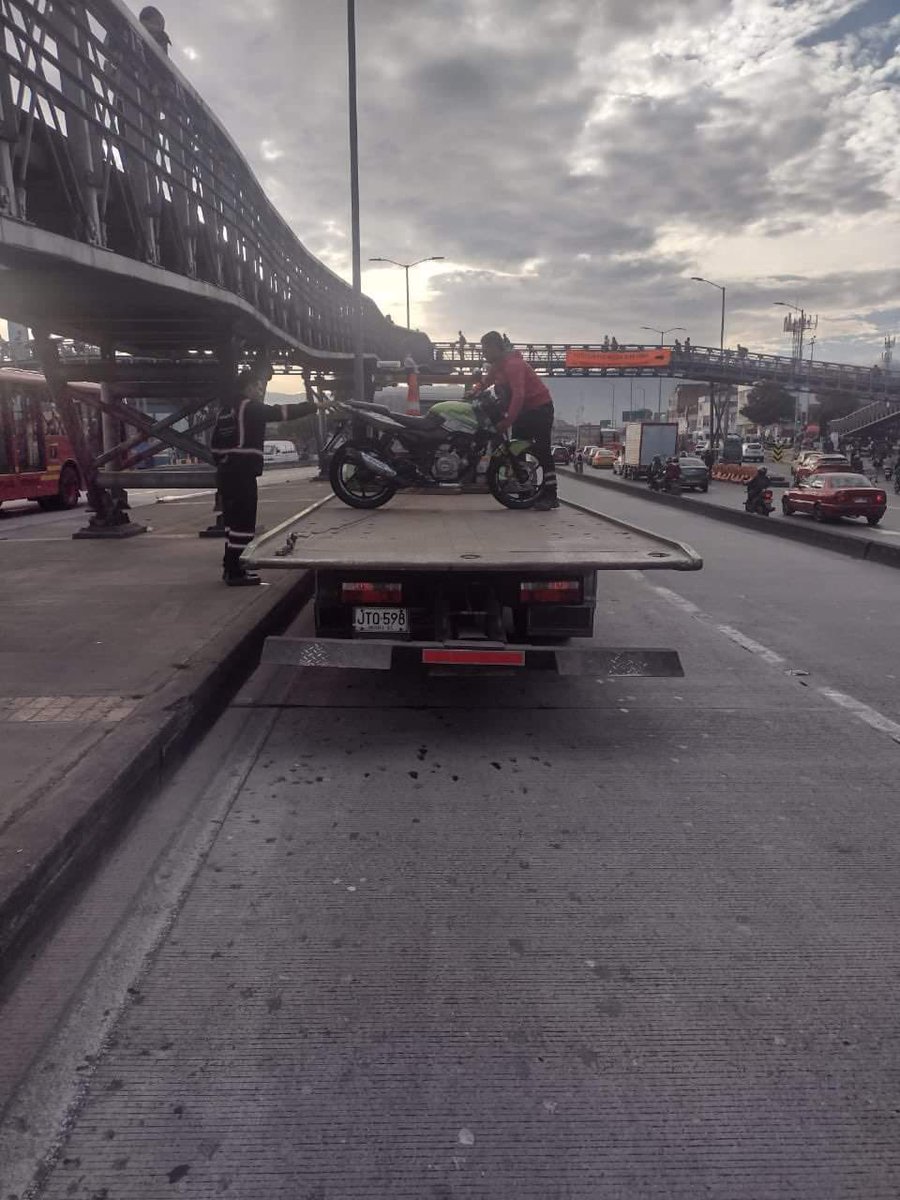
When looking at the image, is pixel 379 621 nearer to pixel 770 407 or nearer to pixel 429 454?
pixel 429 454

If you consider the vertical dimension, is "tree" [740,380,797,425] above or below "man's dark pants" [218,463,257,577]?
above

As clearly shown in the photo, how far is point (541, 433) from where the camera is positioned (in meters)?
8.98

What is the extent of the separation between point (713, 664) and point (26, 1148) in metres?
6.11

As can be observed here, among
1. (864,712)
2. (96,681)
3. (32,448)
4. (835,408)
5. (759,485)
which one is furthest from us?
(835,408)

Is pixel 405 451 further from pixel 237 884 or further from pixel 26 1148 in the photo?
pixel 26 1148

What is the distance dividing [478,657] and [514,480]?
396cm

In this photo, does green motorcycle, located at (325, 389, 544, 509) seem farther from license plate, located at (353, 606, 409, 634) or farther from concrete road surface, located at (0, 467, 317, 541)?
concrete road surface, located at (0, 467, 317, 541)

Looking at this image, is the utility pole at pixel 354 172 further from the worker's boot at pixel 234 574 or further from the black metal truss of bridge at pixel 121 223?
the worker's boot at pixel 234 574

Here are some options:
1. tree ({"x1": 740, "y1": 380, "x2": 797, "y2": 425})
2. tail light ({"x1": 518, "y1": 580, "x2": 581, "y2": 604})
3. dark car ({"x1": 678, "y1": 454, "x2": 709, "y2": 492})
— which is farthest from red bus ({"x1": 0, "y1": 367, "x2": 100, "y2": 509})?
tree ({"x1": 740, "y1": 380, "x2": 797, "y2": 425})

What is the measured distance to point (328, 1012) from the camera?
2.81 m

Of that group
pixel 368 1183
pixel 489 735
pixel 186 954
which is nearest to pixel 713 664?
pixel 489 735

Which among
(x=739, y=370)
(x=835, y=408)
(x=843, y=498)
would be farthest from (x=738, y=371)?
(x=843, y=498)

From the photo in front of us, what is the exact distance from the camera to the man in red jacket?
8719 mm

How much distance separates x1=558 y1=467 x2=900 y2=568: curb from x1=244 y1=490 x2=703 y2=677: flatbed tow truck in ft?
32.0
